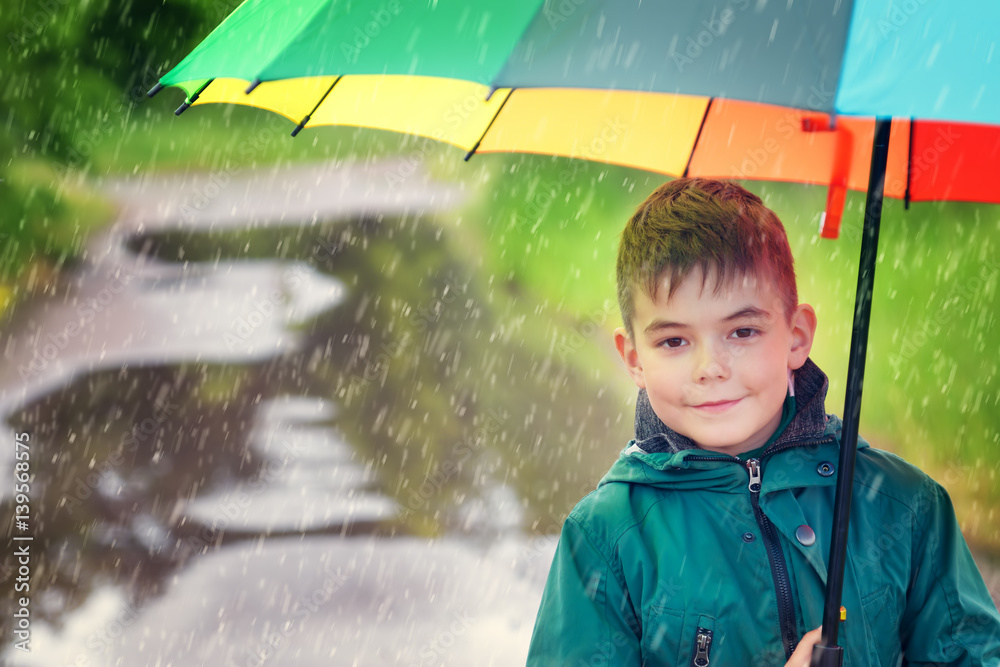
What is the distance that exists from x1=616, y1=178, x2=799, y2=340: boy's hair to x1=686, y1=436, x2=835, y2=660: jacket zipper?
33 centimetres

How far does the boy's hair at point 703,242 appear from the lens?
6.48ft

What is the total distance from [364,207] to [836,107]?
15.7ft

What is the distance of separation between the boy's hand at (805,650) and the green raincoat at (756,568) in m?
0.07

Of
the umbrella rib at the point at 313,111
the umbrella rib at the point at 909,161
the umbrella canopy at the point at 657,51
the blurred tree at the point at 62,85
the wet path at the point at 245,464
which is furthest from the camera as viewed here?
the blurred tree at the point at 62,85

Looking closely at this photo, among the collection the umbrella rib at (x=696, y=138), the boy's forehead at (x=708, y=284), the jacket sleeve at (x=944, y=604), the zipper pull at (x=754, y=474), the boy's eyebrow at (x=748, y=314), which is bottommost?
the jacket sleeve at (x=944, y=604)

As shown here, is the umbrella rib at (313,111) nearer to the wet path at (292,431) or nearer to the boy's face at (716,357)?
the boy's face at (716,357)

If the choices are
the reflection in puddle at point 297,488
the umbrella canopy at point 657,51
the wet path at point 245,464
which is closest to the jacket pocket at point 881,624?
the umbrella canopy at point 657,51

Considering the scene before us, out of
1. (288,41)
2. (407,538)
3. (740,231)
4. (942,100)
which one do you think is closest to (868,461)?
(740,231)

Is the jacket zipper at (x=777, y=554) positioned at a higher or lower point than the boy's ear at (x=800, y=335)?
lower

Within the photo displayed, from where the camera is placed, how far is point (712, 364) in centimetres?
189

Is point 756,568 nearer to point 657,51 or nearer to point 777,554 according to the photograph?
point 777,554

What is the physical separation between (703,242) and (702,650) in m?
0.85

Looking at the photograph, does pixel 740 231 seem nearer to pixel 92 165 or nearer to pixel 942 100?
pixel 942 100

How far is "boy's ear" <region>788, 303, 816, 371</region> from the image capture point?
2037mm
